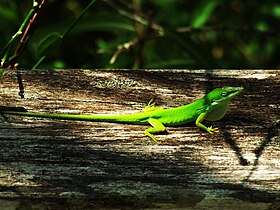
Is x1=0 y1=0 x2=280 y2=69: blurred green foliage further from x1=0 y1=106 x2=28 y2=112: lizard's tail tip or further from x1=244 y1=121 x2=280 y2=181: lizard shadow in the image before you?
x1=244 y1=121 x2=280 y2=181: lizard shadow

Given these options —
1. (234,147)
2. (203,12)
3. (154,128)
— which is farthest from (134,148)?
(203,12)

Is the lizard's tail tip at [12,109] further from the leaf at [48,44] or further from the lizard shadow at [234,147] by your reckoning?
the lizard shadow at [234,147]

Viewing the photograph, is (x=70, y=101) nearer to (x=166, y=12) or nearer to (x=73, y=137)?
(x=73, y=137)

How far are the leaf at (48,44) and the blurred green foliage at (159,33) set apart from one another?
841mm

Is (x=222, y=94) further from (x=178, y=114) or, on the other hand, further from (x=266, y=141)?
(x=266, y=141)

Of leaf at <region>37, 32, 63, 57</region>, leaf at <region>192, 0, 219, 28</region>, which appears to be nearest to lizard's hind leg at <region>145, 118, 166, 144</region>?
leaf at <region>37, 32, 63, 57</region>

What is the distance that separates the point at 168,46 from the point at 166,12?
1.27 feet

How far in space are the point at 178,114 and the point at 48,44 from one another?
1.10 meters

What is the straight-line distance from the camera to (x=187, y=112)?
127 inches

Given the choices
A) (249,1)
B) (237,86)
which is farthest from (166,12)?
(237,86)

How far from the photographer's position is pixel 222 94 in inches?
128

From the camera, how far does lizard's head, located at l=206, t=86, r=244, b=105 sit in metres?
3.23

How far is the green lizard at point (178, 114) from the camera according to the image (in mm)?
2988

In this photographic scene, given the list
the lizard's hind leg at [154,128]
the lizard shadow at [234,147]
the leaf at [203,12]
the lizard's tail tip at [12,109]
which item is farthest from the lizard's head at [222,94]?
the leaf at [203,12]
